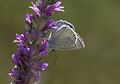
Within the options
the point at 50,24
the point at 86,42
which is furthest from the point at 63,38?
the point at 86,42

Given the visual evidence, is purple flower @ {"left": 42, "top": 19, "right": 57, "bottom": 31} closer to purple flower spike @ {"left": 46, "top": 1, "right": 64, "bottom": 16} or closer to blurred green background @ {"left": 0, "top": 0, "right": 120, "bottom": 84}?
purple flower spike @ {"left": 46, "top": 1, "right": 64, "bottom": 16}

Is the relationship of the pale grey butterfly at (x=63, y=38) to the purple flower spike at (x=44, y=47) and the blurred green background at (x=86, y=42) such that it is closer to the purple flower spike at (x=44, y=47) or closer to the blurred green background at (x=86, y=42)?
the purple flower spike at (x=44, y=47)

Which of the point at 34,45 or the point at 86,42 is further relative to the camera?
the point at 86,42

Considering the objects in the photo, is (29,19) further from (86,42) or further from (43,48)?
(86,42)

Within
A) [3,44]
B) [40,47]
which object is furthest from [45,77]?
[40,47]

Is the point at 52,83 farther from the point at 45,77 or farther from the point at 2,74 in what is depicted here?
the point at 2,74

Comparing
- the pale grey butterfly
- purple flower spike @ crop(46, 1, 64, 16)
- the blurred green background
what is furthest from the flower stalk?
the blurred green background
